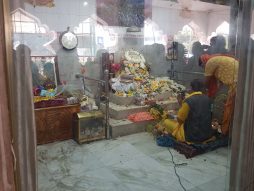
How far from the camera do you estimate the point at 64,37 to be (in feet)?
19.3

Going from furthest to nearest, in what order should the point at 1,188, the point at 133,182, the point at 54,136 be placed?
the point at 54,136
the point at 133,182
the point at 1,188

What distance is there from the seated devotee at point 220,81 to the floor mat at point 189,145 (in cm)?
34

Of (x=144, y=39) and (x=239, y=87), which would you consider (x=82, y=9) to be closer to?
(x=144, y=39)

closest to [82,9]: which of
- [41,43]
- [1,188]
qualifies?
[41,43]

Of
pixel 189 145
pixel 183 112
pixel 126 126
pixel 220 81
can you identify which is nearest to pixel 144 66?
pixel 126 126

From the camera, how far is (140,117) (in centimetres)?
563

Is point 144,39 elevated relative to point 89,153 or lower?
elevated

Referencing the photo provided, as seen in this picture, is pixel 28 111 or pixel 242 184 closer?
pixel 28 111

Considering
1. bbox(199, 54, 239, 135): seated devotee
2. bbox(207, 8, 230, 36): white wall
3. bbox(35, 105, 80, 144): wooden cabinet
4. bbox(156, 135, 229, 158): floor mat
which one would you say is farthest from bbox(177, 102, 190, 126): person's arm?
bbox(207, 8, 230, 36): white wall

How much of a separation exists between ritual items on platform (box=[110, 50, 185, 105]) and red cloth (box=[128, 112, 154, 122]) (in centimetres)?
37

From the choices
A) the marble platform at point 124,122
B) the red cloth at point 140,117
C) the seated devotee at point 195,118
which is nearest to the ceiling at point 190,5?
the marble platform at point 124,122

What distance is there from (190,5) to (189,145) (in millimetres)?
5439

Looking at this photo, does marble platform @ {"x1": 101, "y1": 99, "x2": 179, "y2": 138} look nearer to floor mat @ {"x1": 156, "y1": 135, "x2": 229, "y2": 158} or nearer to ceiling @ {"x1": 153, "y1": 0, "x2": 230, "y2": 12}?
floor mat @ {"x1": 156, "y1": 135, "x2": 229, "y2": 158}

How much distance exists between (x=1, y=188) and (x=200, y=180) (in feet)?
9.62
